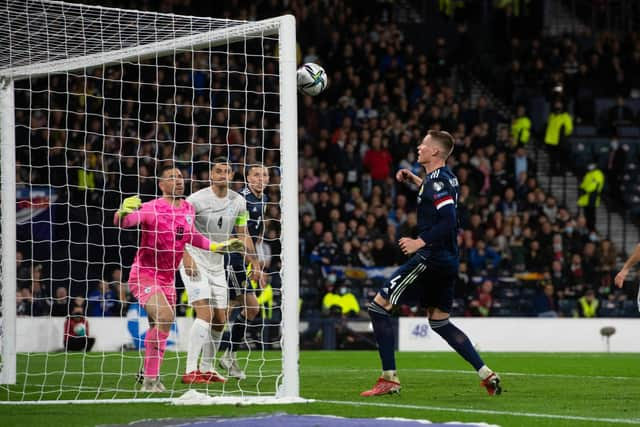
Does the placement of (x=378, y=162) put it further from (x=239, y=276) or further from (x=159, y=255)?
(x=159, y=255)

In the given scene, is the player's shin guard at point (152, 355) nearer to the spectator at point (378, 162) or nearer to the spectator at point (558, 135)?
the spectator at point (378, 162)

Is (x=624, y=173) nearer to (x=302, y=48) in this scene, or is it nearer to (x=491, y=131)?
(x=491, y=131)

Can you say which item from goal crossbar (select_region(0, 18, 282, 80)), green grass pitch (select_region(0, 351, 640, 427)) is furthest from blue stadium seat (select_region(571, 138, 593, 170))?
goal crossbar (select_region(0, 18, 282, 80))

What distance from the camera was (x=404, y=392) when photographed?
10.3 meters

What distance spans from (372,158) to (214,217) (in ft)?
43.1

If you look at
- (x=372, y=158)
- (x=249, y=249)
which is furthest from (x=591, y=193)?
(x=249, y=249)

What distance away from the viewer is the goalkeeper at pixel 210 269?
1152 centimetres

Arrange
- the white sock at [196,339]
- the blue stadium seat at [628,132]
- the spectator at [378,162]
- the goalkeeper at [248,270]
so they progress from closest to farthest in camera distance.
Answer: the white sock at [196,339], the goalkeeper at [248,270], the spectator at [378,162], the blue stadium seat at [628,132]

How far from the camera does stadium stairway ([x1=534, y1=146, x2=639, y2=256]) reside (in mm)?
26369

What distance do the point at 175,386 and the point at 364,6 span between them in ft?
63.1

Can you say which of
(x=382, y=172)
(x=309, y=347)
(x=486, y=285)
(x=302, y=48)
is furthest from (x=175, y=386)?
(x=302, y=48)

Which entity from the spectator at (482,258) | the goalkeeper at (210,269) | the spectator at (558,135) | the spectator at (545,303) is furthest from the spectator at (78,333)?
the spectator at (558,135)

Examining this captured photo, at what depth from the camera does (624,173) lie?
2620 centimetres

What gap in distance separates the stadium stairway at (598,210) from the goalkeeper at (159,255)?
651 inches
